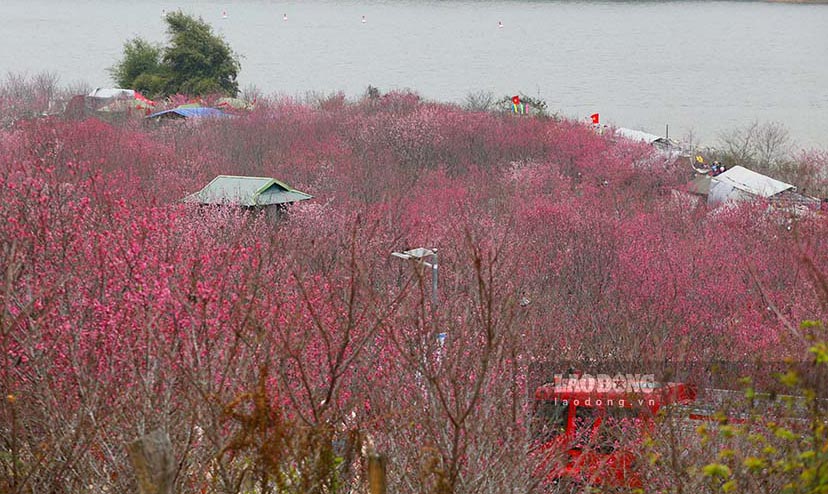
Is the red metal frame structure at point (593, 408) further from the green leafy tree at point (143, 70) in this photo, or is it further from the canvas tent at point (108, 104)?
the green leafy tree at point (143, 70)

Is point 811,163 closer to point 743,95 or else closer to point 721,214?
point 721,214

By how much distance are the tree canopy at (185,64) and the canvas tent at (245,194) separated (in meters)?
26.5

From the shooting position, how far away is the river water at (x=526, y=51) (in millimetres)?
64500

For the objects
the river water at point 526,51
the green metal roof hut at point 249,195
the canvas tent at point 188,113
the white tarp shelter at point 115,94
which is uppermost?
the green metal roof hut at point 249,195

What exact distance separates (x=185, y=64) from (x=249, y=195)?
28.7m

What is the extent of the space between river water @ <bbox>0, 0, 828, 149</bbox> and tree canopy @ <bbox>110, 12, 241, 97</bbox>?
29.2ft

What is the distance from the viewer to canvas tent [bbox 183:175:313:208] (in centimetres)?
2644

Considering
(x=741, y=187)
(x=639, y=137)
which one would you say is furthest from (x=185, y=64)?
(x=741, y=187)

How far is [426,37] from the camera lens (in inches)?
3996

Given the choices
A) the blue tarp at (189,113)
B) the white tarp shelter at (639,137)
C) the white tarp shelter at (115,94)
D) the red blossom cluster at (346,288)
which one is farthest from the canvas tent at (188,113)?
the white tarp shelter at (639,137)

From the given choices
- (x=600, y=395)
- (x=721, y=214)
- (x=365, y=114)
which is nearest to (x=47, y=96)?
(x=365, y=114)

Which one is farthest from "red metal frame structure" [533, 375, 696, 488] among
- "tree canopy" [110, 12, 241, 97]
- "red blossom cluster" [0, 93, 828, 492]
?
"tree canopy" [110, 12, 241, 97]

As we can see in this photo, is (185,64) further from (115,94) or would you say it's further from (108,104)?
(108,104)

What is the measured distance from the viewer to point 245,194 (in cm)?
2681
